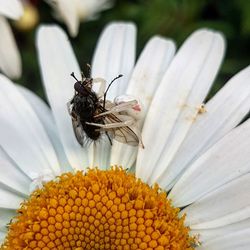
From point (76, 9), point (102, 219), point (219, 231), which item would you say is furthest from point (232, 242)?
point (76, 9)

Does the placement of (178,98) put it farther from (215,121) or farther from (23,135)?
(23,135)

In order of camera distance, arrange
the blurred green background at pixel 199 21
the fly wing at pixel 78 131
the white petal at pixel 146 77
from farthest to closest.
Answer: the blurred green background at pixel 199 21 < the white petal at pixel 146 77 < the fly wing at pixel 78 131

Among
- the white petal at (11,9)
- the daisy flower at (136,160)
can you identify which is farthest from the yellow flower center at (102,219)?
the white petal at (11,9)

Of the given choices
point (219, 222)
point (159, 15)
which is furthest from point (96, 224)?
point (159, 15)

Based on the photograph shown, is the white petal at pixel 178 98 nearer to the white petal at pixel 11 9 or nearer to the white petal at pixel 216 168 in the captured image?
the white petal at pixel 216 168

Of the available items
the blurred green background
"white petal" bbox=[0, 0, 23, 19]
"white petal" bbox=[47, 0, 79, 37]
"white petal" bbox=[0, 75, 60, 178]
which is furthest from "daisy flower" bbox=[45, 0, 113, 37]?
"white petal" bbox=[0, 75, 60, 178]

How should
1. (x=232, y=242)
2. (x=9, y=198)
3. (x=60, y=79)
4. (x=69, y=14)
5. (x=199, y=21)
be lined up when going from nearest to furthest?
(x=232, y=242), (x=9, y=198), (x=60, y=79), (x=69, y=14), (x=199, y=21)

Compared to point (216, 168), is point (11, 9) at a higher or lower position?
higher
